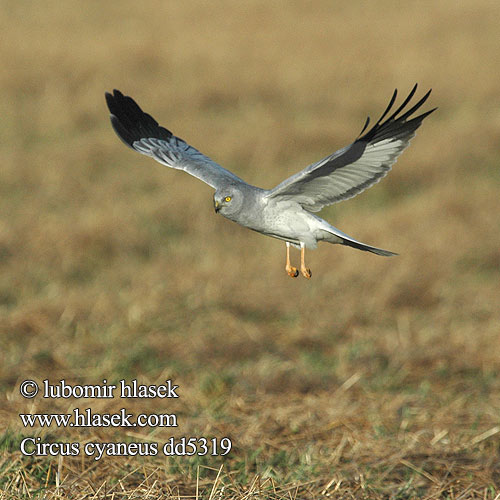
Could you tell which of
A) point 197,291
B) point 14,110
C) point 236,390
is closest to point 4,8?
point 14,110

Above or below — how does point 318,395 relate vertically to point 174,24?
below

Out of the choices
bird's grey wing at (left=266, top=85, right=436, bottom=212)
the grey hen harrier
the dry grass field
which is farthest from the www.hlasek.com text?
bird's grey wing at (left=266, top=85, right=436, bottom=212)

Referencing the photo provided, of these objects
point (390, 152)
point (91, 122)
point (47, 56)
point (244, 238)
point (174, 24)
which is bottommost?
point (390, 152)

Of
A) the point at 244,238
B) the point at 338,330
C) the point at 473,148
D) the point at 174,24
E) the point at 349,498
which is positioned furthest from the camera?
the point at 174,24

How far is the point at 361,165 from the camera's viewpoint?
9.15 ft

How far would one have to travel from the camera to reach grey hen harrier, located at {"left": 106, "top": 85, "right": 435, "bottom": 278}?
2387 millimetres

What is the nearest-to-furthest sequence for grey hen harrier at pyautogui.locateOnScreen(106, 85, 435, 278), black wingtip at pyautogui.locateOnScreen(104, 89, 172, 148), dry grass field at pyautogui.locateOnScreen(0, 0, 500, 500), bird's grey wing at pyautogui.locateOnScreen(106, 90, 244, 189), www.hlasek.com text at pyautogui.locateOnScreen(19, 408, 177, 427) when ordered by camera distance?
grey hen harrier at pyautogui.locateOnScreen(106, 85, 435, 278) → bird's grey wing at pyautogui.locateOnScreen(106, 90, 244, 189) → black wingtip at pyautogui.locateOnScreen(104, 89, 172, 148) → dry grass field at pyautogui.locateOnScreen(0, 0, 500, 500) → www.hlasek.com text at pyautogui.locateOnScreen(19, 408, 177, 427)

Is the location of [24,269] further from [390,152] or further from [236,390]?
[390,152]

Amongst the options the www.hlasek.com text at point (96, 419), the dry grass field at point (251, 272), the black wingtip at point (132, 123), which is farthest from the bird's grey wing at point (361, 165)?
the www.hlasek.com text at point (96, 419)

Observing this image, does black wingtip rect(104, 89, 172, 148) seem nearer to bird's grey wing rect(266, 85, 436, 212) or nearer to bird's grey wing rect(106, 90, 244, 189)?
bird's grey wing rect(106, 90, 244, 189)

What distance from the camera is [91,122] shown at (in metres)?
14.2

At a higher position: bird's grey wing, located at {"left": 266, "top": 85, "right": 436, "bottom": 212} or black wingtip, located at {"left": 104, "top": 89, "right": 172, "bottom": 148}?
black wingtip, located at {"left": 104, "top": 89, "right": 172, "bottom": 148}

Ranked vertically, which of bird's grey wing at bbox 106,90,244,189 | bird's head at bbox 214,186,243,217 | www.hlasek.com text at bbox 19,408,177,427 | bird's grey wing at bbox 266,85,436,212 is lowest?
bird's head at bbox 214,186,243,217

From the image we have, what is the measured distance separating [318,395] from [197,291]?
7.19ft
